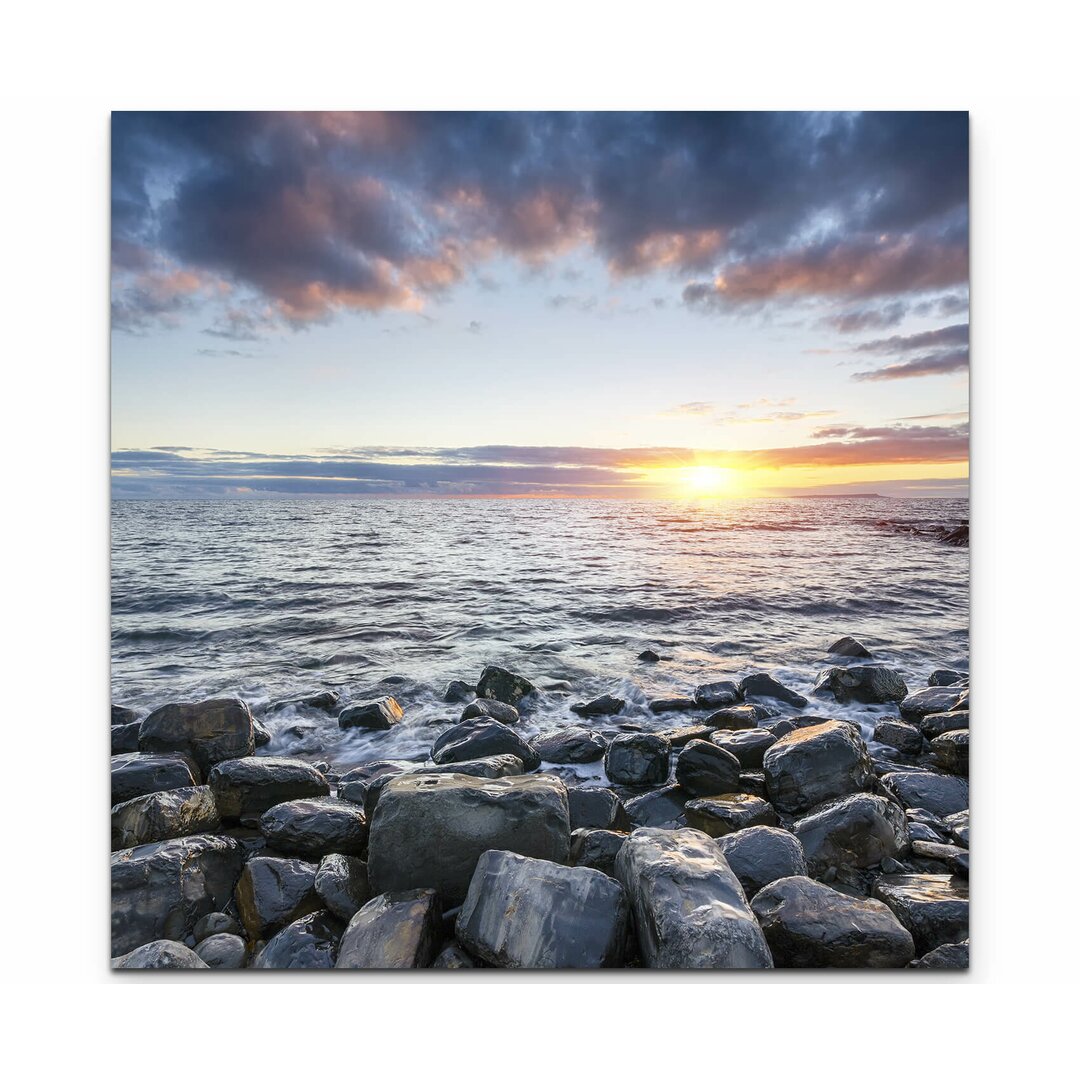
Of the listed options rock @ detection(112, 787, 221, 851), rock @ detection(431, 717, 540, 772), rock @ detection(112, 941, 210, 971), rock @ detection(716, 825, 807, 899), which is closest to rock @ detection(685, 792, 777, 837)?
rock @ detection(716, 825, 807, 899)

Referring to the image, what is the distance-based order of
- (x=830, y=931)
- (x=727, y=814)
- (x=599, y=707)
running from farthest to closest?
1. (x=599, y=707)
2. (x=727, y=814)
3. (x=830, y=931)

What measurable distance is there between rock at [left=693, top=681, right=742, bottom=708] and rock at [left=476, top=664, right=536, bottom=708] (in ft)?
3.98

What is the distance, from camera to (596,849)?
8.52 feet

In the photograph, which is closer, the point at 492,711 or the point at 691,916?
the point at 691,916

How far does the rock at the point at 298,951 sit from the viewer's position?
217 cm

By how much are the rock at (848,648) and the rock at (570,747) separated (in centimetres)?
193

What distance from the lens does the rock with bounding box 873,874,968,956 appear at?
2281 mm

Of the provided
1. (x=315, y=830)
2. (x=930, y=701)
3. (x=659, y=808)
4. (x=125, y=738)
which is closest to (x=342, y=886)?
(x=315, y=830)

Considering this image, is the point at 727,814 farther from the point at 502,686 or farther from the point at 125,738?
the point at 125,738

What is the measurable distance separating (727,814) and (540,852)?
3.63 feet

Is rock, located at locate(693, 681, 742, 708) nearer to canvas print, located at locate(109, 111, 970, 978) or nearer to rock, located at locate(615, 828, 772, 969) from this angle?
canvas print, located at locate(109, 111, 970, 978)

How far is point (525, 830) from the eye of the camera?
2.32 meters
